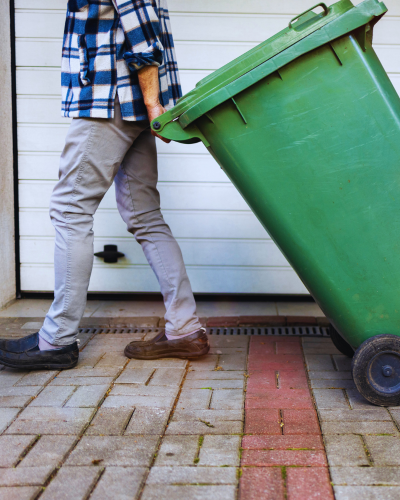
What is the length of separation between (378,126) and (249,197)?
559mm

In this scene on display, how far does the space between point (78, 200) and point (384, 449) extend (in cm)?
163

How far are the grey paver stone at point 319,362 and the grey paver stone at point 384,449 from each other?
724mm

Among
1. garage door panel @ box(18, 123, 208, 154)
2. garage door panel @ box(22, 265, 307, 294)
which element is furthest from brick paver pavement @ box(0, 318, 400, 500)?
garage door panel @ box(18, 123, 208, 154)

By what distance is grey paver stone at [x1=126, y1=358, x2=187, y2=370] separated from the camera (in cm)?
→ 272

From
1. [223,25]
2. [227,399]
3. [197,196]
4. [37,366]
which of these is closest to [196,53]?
[223,25]

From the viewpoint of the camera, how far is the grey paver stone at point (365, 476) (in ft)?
5.46

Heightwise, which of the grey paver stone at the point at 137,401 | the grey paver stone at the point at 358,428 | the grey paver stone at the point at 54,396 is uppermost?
the grey paver stone at the point at 358,428

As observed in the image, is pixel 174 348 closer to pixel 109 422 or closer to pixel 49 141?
pixel 109 422

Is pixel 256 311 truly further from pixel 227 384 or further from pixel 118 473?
pixel 118 473

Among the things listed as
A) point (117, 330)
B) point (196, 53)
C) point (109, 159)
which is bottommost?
point (117, 330)

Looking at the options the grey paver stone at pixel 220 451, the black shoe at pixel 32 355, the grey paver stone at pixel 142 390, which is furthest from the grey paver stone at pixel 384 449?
the black shoe at pixel 32 355

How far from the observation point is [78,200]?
8.32ft

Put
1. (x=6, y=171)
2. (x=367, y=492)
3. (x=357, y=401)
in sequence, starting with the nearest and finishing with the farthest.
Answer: (x=367, y=492), (x=357, y=401), (x=6, y=171)

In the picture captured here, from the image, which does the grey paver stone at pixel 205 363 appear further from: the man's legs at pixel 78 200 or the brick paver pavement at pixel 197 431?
the man's legs at pixel 78 200
